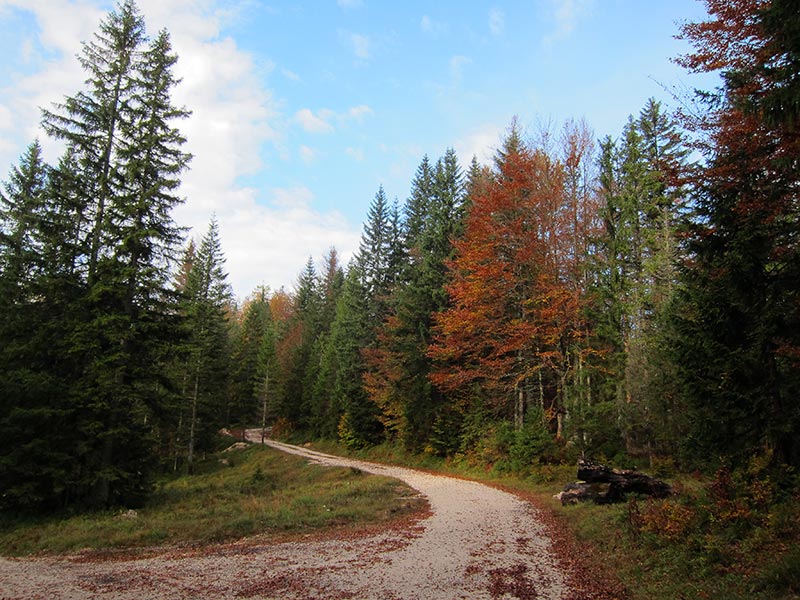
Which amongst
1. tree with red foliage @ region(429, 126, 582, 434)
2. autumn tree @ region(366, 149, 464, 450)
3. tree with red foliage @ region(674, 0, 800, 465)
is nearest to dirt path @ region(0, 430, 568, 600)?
tree with red foliage @ region(674, 0, 800, 465)

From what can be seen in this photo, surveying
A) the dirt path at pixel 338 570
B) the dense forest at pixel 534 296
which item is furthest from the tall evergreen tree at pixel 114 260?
the dirt path at pixel 338 570

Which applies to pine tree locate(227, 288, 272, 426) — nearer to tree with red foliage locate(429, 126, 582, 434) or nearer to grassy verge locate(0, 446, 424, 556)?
grassy verge locate(0, 446, 424, 556)

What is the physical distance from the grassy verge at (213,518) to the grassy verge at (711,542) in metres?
6.20

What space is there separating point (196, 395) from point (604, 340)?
2952 centimetres

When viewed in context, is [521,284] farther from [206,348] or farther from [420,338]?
[206,348]

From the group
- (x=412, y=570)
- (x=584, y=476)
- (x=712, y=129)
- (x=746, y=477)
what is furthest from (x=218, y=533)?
(x=712, y=129)

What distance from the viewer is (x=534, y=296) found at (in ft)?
69.5

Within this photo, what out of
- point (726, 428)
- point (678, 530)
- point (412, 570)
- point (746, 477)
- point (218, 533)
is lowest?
point (218, 533)

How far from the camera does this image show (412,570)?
7.82 metres

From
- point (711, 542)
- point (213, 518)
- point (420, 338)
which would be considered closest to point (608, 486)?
point (711, 542)

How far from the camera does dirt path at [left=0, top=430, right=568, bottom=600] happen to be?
6.83 metres

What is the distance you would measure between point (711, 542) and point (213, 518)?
11.9 metres

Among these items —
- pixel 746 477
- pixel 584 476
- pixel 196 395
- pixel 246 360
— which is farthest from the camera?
pixel 246 360

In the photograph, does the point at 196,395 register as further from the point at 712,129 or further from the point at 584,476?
the point at 712,129
